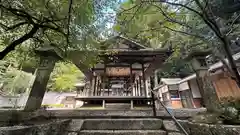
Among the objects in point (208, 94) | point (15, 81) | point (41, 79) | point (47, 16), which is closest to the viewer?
point (208, 94)

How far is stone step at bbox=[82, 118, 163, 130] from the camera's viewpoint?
2844 mm

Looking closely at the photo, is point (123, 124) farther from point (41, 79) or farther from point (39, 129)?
point (41, 79)

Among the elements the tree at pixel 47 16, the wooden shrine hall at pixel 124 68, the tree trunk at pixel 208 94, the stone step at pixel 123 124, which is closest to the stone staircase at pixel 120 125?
the stone step at pixel 123 124

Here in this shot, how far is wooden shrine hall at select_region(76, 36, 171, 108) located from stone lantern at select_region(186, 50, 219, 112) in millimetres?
2397

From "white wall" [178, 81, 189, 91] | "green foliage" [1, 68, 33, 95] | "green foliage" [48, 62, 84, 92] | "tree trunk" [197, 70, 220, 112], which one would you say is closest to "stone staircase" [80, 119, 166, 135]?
"tree trunk" [197, 70, 220, 112]

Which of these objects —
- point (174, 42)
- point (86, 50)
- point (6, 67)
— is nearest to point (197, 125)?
point (86, 50)

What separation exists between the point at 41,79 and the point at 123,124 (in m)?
2.16

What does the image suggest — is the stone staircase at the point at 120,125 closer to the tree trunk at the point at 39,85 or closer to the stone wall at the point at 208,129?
the stone wall at the point at 208,129

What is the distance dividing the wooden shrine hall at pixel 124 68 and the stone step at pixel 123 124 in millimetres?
2283

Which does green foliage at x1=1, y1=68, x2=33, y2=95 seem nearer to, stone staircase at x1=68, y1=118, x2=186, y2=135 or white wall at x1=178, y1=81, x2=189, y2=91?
stone staircase at x1=68, y1=118, x2=186, y2=135

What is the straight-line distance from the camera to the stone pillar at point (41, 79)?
109 inches

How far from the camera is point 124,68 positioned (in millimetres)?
7918

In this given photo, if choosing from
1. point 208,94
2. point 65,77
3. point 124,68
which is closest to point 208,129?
point 208,94

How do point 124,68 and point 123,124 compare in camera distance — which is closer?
point 123,124
